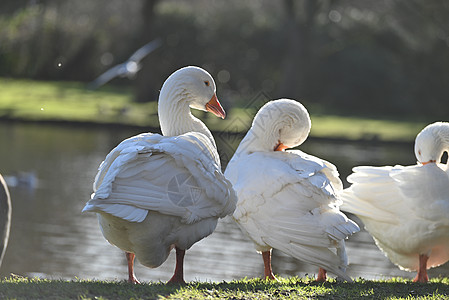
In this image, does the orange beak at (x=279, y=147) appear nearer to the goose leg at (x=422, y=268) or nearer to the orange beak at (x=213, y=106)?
the orange beak at (x=213, y=106)

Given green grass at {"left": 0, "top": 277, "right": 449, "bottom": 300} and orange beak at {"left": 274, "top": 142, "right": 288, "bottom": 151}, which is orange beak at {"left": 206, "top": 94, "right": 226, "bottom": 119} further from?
green grass at {"left": 0, "top": 277, "right": 449, "bottom": 300}

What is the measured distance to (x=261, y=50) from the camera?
3344cm

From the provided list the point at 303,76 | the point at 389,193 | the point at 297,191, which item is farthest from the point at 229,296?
the point at 303,76

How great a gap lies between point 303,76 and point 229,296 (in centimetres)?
2766

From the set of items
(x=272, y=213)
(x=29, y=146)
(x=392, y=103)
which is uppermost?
(x=392, y=103)

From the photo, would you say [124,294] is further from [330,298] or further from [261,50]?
[261,50]

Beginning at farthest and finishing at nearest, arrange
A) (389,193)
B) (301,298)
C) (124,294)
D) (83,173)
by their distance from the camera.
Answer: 1. (83,173)
2. (389,193)
3. (301,298)
4. (124,294)

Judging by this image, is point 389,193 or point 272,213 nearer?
point 272,213

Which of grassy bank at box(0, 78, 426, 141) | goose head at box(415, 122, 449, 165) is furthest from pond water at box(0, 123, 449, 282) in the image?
grassy bank at box(0, 78, 426, 141)

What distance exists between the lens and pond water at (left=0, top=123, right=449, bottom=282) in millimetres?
9961

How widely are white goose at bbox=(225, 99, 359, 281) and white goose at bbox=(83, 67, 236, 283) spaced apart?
571mm

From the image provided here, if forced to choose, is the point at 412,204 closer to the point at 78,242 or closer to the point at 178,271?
the point at 178,271

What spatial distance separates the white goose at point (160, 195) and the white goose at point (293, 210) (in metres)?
0.57

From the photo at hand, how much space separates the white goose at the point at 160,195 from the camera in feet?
16.8
